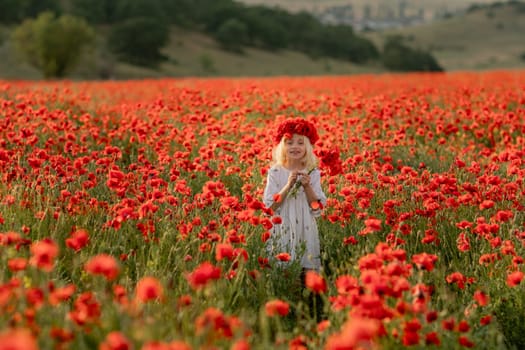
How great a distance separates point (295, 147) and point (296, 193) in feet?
1.11

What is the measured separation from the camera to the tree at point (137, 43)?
168 ft

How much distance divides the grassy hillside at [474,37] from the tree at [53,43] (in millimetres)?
55828

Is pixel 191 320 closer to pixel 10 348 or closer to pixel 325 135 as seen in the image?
pixel 10 348

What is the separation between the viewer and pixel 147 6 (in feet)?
206

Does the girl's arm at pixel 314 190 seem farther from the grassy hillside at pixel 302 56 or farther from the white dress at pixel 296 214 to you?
the grassy hillside at pixel 302 56

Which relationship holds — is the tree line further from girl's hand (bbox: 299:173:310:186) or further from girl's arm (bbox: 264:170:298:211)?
girl's hand (bbox: 299:173:310:186)

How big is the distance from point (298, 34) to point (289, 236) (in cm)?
7357

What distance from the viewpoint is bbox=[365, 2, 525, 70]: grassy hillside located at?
3666 inches

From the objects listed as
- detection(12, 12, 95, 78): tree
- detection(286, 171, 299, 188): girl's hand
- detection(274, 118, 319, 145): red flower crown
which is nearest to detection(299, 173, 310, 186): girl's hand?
detection(286, 171, 299, 188): girl's hand

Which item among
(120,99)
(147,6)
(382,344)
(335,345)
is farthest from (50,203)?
(147,6)

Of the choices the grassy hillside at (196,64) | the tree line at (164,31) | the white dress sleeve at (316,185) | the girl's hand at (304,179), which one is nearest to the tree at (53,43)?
the tree line at (164,31)

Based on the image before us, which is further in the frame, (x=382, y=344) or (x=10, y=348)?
(x=382, y=344)

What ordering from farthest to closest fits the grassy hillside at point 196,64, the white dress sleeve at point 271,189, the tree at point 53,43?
the grassy hillside at point 196,64
the tree at point 53,43
the white dress sleeve at point 271,189

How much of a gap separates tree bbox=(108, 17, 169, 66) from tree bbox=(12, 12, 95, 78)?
14.5 meters
